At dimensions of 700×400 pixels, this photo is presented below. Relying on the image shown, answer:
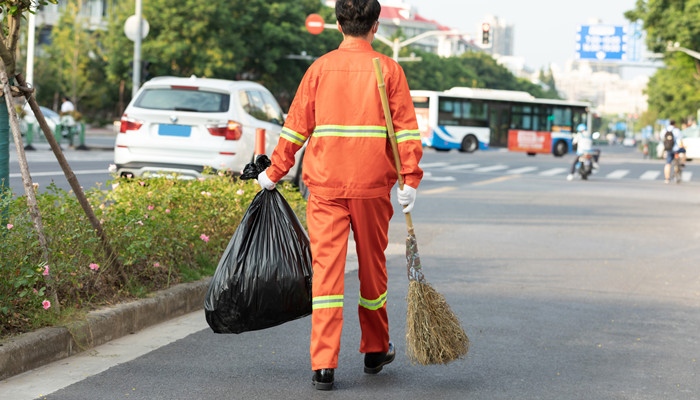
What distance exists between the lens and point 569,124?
146 ft

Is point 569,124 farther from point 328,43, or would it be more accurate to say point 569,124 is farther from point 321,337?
point 321,337

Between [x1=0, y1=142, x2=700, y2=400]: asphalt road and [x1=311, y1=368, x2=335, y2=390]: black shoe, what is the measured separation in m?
0.05

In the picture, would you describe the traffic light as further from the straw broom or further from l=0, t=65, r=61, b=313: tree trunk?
the straw broom

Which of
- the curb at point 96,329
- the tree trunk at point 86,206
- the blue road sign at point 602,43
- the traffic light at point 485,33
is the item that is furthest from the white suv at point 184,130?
the blue road sign at point 602,43

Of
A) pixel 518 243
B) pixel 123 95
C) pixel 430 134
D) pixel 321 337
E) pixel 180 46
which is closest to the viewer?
pixel 321 337

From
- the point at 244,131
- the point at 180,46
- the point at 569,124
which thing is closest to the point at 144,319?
the point at 244,131

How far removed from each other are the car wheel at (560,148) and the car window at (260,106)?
32.6 m

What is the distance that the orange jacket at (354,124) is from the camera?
4285 millimetres

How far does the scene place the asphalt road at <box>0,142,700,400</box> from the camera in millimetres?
4469

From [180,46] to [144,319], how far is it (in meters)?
45.2

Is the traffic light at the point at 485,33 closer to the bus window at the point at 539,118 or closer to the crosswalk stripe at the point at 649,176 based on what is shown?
the bus window at the point at 539,118

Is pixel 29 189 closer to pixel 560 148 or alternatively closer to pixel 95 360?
pixel 95 360

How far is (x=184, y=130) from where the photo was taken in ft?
39.5

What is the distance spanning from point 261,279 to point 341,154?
706 millimetres
